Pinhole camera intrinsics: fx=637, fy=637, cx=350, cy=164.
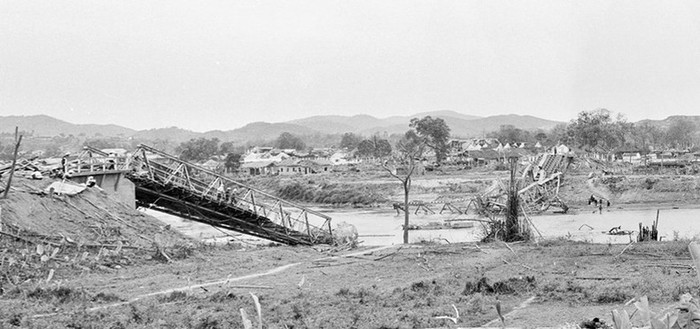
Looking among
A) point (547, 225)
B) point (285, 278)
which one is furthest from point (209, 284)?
point (547, 225)

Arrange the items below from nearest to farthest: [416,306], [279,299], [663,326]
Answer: [663,326], [416,306], [279,299]

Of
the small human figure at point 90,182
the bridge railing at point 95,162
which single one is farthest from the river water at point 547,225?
the small human figure at point 90,182

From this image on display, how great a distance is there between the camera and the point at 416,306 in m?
10.3

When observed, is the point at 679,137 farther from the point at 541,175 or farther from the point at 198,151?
the point at 198,151

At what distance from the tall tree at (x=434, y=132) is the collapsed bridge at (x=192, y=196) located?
75.3m

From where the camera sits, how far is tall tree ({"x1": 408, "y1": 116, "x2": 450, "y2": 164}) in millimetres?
97750

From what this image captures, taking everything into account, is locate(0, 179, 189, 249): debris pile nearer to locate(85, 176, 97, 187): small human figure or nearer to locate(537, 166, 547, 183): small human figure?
locate(85, 176, 97, 187): small human figure

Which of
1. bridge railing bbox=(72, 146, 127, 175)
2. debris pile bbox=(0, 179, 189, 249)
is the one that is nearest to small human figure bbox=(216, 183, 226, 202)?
debris pile bbox=(0, 179, 189, 249)

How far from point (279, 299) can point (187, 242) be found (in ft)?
25.3

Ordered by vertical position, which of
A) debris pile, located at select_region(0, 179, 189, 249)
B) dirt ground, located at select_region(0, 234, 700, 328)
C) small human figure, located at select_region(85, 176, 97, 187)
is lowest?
dirt ground, located at select_region(0, 234, 700, 328)

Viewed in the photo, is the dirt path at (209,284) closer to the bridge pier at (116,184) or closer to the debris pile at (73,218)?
the debris pile at (73,218)

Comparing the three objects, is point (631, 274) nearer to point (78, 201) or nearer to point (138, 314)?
point (138, 314)

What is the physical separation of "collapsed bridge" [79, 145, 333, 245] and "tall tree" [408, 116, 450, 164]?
7526cm

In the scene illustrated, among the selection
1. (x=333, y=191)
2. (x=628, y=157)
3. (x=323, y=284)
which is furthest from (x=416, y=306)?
(x=628, y=157)
